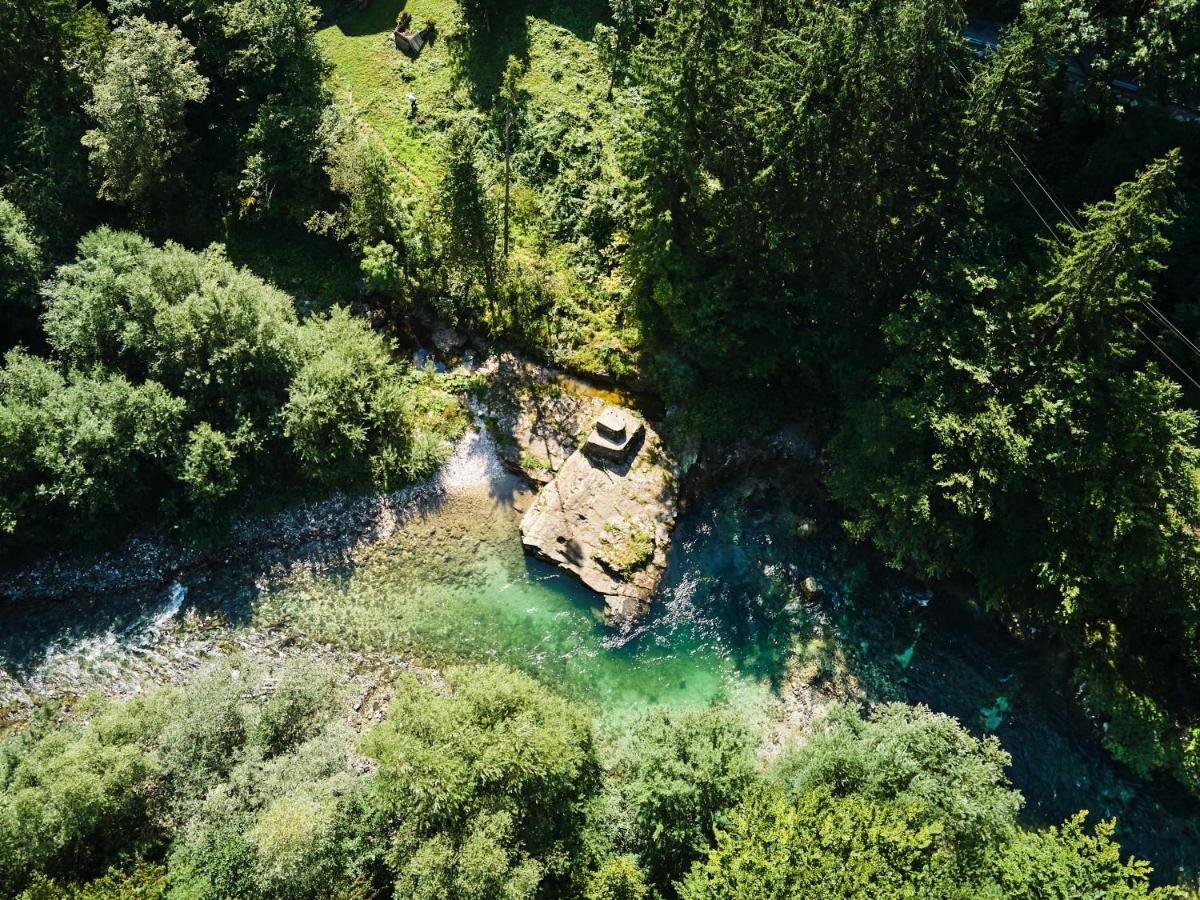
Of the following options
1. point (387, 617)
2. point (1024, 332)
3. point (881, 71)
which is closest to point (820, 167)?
point (881, 71)

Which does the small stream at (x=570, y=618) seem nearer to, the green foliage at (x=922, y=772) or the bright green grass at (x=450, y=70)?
the green foliage at (x=922, y=772)

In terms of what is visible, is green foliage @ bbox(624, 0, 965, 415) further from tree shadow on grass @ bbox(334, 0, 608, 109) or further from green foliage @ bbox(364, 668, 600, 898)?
green foliage @ bbox(364, 668, 600, 898)

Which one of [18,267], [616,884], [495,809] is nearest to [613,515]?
[495,809]

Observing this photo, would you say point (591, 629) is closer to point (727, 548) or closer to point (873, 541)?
point (727, 548)

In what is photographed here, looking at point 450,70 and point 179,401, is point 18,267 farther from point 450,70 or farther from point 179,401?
point 450,70

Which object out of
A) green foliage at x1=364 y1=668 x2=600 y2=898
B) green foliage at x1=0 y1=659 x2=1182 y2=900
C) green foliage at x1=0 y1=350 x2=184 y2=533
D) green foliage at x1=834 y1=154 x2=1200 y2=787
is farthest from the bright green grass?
green foliage at x1=0 y1=659 x2=1182 y2=900

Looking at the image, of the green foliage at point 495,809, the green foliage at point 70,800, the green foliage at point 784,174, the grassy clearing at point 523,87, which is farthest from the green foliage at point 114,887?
the green foliage at point 784,174
